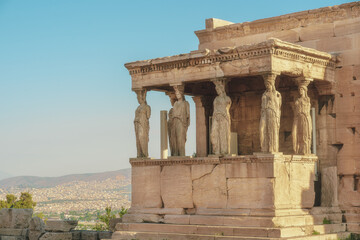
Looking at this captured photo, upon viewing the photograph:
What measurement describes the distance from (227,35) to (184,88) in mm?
2034

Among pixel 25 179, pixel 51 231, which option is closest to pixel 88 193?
pixel 25 179

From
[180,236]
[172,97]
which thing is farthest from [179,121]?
[180,236]

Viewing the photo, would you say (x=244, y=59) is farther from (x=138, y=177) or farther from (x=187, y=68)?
(x=138, y=177)

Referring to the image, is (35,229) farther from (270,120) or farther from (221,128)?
(270,120)

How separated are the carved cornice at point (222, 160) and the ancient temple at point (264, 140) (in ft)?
0.08

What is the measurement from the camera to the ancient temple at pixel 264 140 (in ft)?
58.3

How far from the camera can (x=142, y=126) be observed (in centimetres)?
1978

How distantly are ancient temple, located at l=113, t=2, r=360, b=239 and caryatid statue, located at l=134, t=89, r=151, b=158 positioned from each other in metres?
0.02

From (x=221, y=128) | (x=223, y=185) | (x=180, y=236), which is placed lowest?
(x=180, y=236)

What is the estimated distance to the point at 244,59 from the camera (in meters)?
18.2

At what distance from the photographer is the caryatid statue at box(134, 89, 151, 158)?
19.8m

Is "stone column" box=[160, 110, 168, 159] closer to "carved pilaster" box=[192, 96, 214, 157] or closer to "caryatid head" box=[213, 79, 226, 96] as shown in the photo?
"carved pilaster" box=[192, 96, 214, 157]

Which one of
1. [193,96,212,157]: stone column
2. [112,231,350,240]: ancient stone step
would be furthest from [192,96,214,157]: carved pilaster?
[112,231,350,240]: ancient stone step

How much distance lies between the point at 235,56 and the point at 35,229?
7508 millimetres
